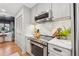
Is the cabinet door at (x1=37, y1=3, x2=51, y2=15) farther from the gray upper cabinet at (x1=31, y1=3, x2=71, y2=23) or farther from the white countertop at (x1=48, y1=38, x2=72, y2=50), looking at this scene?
the white countertop at (x1=48, y1=38, x2=72, y2=50)

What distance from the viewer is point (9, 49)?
1327 millimetres

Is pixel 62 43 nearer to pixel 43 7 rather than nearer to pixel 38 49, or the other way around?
pixel 38 49

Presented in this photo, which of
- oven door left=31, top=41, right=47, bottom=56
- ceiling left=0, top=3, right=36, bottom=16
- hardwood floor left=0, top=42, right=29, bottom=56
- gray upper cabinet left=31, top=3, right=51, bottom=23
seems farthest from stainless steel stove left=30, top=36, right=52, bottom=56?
ceiling left=0, top=3, right=36, bottom=16

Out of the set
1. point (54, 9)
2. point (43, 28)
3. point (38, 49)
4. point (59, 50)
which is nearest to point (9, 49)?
point (38, 49)

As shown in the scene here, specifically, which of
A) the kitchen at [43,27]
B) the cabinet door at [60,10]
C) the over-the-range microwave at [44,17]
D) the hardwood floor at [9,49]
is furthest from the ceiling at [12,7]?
the hardwood floor at [9,49]

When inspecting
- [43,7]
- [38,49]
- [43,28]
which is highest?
[43,7]

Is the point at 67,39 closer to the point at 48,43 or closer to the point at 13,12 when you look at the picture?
the point at 48,43

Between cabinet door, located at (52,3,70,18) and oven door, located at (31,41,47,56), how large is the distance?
1.33ft

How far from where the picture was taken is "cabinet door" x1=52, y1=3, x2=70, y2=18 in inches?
46.1

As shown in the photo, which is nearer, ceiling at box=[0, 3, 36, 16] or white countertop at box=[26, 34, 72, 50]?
white countertop at box=[26, 34, 72, 50]

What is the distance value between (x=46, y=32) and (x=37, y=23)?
161 mm

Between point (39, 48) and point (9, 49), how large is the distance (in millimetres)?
376

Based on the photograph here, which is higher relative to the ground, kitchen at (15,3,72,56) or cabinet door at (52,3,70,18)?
cabinet door at (52,3,70,18)

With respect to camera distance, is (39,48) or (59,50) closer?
(59,50)
